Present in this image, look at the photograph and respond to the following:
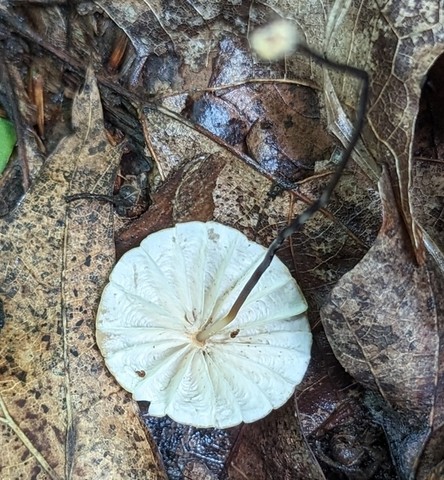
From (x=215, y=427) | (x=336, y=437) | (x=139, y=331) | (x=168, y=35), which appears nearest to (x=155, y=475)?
(x=215, y=427)

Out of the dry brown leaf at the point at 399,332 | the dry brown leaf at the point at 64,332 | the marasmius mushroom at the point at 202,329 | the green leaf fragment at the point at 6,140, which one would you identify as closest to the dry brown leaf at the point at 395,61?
the dry brown leaf at the point at 399,332

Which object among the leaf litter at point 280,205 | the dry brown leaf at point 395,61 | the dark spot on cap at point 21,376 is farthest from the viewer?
the leaf litter at point 280,205

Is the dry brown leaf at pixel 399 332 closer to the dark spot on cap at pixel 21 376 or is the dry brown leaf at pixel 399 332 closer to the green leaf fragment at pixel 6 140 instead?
the dark spot on cap at pixel 21 376

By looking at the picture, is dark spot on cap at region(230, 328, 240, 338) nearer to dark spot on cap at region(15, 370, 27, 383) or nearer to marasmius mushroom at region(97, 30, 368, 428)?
marasmius mushroom at region(97, 30, 368, 428)

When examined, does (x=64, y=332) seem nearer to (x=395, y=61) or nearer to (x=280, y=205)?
(x=280, y=205)

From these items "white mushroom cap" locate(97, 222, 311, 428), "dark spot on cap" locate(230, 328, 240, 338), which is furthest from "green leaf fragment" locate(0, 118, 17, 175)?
"dark spot on cap" locate(230, 328, 240, 338)

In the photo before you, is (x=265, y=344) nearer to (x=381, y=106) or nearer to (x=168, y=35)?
(x=381, y=106)
